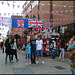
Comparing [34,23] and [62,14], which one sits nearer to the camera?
[34,23]

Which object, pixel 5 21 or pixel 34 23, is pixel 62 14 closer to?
pixel 34 23

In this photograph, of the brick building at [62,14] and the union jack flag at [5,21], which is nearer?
the union jack flag at [5,21]

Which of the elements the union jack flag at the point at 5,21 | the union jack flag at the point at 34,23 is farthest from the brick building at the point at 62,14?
the union jack flag at the point at 5,21

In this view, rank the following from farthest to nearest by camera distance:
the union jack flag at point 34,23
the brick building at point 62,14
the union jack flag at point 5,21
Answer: the brick building at point 62,14 → the union jack flag at point 34,23 → the union jack flag at point 5,21

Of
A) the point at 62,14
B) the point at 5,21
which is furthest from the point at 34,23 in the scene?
the point at 62,14

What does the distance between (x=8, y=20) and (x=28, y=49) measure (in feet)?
31.7

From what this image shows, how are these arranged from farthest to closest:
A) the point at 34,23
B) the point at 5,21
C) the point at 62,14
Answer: the point at 62,14 < the point at 34,23 < the point at 5,21

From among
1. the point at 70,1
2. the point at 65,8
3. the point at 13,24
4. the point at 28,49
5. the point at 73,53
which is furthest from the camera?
the point at 65,8

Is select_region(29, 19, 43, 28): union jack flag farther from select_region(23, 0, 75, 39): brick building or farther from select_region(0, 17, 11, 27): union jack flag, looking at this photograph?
select_region(0, 17, 11, 27): union jack flag

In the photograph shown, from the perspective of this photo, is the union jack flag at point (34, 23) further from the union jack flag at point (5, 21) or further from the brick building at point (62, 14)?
the union jack flag at point (5, 21)

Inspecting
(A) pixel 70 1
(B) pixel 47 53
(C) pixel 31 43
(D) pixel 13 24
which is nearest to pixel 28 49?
(C) pixel 31 43

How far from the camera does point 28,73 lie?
255 inches

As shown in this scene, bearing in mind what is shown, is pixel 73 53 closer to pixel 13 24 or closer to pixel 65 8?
pixel 13 24

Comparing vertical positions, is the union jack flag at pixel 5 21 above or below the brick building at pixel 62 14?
below
